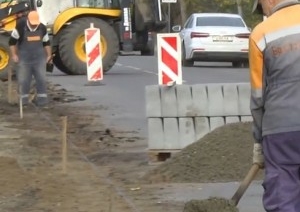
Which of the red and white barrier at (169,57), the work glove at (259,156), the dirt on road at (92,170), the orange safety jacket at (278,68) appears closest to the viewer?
the orange safety jacket at (278,68)

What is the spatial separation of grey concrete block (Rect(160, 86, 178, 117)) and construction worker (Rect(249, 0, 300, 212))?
5.87m

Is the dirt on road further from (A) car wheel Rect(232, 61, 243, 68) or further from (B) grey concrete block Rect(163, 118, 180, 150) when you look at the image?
(A) car wheel Rect(232, 61, 243, 68)

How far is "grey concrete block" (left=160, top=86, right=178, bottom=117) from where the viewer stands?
38.8ft

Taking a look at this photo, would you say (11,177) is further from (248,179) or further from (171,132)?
(248,179)

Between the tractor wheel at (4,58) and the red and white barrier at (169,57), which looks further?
the tractor wheel at (4,58)

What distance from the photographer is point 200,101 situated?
1185 cm

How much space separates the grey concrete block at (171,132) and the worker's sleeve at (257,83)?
19.2 ft

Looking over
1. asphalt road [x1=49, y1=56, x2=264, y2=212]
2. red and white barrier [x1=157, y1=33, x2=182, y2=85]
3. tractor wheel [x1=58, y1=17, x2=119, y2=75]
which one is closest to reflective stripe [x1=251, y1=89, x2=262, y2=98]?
asphalt road [x1=49, y1=56, x2=264, y2=212]

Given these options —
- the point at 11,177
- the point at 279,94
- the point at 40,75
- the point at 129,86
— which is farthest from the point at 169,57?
the point at 279,94

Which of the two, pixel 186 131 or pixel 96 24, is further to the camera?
pixel 96 24

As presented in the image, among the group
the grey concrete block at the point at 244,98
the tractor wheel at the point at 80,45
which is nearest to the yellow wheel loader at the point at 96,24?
the tractor wheel at the point at 80,45

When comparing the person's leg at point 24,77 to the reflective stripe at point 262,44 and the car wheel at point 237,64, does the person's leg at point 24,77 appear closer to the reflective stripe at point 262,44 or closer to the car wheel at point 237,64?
the reflective stripe at point 262,44

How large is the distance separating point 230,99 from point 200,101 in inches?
13.1

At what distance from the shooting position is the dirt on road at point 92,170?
9484mm
